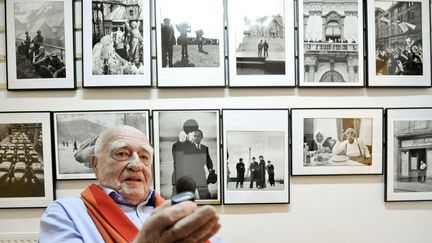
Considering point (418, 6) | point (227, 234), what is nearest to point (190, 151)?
point (227, 234)

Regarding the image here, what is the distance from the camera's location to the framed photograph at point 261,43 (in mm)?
1897

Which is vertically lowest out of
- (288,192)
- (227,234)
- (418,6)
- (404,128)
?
(227,234)

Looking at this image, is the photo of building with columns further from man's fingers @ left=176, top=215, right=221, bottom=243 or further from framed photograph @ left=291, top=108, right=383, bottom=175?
man's fingers @ left=176, top=215, right=221, bottom=243

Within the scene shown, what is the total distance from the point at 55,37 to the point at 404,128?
2.11m

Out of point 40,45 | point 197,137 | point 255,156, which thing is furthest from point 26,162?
point 255,156

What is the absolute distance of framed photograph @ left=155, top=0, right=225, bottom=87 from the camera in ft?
6.15

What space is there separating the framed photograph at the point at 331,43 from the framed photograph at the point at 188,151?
24.1 inches

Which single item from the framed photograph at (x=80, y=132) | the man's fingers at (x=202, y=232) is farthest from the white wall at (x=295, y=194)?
the man's fingers at (x=202, y=232)

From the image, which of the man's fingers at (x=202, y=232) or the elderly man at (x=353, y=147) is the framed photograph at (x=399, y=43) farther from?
the man's fingers at (x=202, y=232)

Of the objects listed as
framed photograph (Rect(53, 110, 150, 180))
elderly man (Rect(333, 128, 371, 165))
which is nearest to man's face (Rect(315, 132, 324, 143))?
elderly man (Rect(333, 128, 371, 165))

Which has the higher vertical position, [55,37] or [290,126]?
[55,37]

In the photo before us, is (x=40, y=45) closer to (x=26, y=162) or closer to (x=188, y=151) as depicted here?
(x=26, y=162)

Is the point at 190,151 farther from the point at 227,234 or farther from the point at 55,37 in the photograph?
the point at 55,37

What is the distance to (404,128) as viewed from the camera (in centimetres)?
196
